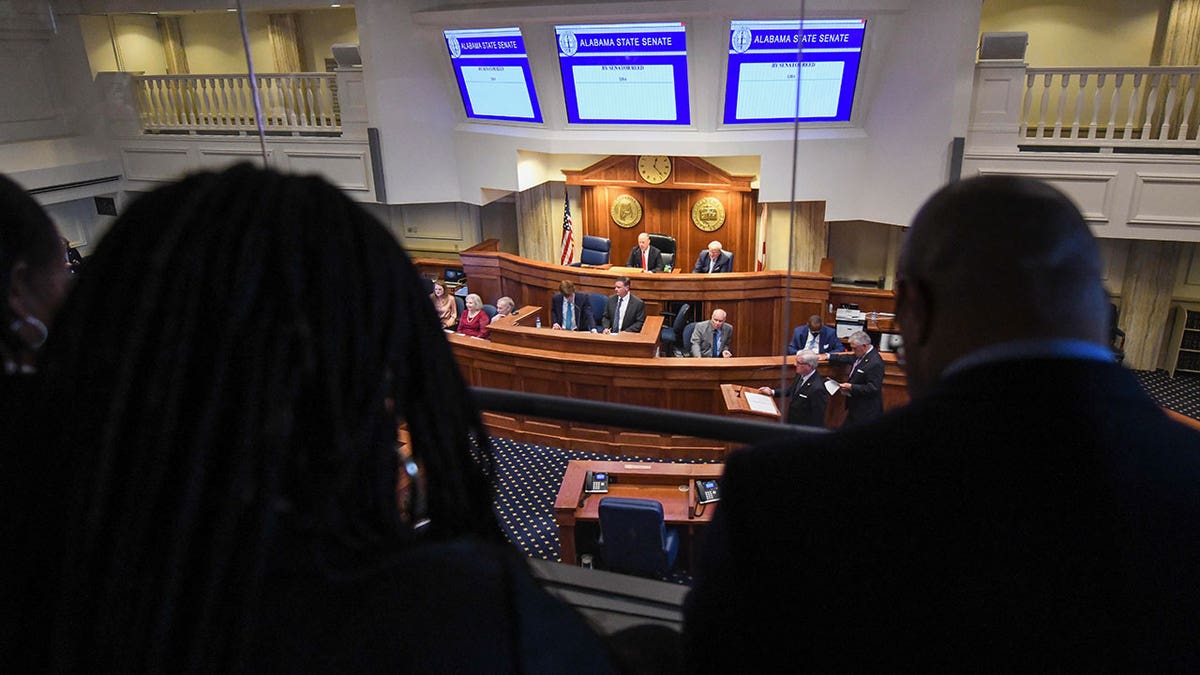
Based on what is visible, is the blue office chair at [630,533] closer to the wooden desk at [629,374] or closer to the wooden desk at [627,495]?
the wooden desk at [627,495]

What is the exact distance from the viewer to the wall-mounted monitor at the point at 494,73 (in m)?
5.87

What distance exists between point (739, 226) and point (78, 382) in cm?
695

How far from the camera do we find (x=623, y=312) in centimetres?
536

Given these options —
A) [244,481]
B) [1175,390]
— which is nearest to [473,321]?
[244,481]

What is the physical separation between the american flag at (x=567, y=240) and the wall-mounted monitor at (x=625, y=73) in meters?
1.19

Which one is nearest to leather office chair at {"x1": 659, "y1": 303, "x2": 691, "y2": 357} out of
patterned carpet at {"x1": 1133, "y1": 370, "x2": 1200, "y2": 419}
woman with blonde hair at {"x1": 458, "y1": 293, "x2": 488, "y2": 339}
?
woman with blonde hair at {"x1": 458, "y1": 293, "x2": 488, "y2": 339}

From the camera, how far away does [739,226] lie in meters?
7.06

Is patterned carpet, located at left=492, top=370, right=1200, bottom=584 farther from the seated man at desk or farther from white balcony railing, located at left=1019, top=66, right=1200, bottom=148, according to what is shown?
white balcony railing, located at left=1019, top=66, right=1200, bottom=148

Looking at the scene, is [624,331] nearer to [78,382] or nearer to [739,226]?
[739,226]

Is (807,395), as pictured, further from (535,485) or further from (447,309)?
(447,309)

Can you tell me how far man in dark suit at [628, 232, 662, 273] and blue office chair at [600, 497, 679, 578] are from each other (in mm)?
3528

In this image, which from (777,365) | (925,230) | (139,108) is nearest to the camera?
(925,230)

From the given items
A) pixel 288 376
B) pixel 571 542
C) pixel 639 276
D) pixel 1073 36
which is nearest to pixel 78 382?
pixel 288 376

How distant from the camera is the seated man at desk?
5137 mm
